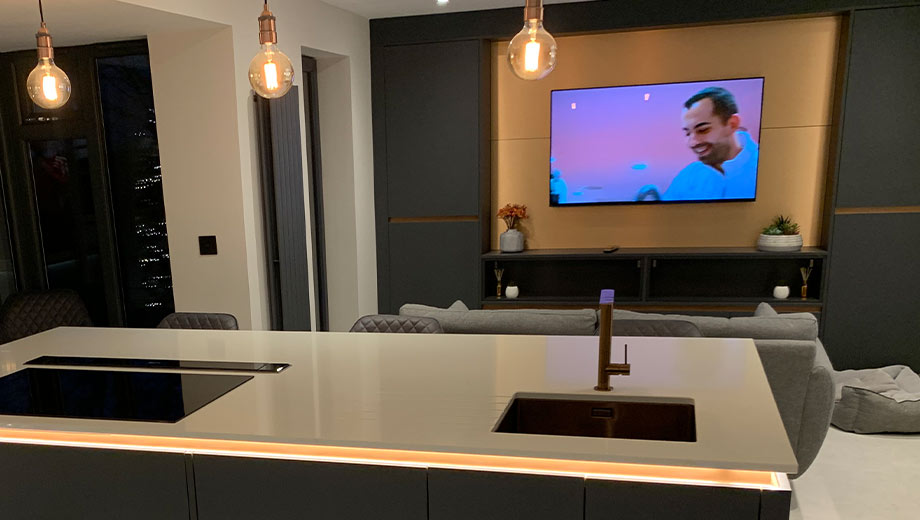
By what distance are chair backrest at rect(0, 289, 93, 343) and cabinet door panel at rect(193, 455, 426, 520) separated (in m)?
3.22

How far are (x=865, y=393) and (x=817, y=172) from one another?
200 cm

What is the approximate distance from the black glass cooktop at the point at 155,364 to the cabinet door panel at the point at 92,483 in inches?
18.9

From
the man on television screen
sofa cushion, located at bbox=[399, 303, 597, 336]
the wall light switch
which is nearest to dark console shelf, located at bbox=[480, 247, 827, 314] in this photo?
the man on television screen

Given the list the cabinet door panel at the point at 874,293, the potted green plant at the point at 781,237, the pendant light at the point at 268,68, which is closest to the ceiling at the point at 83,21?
the pendant light at the point at 268,68

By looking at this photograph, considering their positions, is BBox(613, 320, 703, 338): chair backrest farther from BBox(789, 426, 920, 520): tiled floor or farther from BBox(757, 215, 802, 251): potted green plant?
BBox(757, 215, 802, 251): potted green plant

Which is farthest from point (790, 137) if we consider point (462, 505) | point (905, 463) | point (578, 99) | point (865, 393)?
point (462, 505)

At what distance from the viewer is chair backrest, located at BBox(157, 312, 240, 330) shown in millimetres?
3051

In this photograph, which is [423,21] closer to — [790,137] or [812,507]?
[790,137]

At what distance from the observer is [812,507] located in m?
2.87

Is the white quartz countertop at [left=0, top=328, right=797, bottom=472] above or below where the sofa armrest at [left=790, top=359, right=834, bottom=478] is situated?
above

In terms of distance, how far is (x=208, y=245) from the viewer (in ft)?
12.8

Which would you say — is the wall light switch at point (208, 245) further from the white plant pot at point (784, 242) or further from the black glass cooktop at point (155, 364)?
the white plant pot at point (784, 242)

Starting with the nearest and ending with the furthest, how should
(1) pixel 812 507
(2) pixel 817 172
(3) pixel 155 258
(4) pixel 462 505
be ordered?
(4) pixel 462 505
(1) pixel 812 507
(3) pixel 155 258
(2) pixel 817 172

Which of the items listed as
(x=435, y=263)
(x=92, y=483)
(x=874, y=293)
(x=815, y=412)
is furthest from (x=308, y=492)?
(x=874, y=293)
